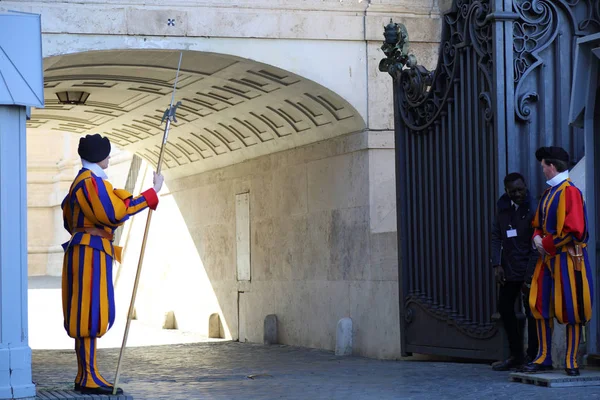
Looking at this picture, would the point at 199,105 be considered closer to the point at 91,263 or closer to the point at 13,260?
the point at 91,263

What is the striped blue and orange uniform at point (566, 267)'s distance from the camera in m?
8.88

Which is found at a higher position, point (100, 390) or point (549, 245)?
point (549, 245)

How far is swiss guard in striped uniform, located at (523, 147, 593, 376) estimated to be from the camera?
8.90 meters

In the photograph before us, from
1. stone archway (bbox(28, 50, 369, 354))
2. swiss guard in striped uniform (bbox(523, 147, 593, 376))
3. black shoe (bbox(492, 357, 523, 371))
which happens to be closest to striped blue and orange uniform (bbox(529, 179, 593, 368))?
swiss guard in striped uniform (bbox(523, 147, 593, 376))

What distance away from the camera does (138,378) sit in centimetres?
1118

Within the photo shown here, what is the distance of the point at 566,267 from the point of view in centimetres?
895

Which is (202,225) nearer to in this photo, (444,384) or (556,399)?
(444,384)

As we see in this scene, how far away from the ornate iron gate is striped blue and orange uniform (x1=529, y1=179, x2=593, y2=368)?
136 cm

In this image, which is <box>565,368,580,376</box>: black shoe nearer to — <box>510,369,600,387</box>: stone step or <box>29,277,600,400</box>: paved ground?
<box>510,369,600,387</box>: stone step

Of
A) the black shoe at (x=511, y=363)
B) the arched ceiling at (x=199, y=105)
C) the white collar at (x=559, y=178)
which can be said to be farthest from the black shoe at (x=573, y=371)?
the arched ceiling at (x=199, y=105)

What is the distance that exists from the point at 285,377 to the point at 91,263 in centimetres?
296

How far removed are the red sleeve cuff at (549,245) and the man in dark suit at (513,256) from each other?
633 mm

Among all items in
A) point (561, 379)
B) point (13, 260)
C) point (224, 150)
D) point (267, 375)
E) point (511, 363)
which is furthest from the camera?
point (224, 150)

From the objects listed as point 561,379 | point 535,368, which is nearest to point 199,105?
point 535,368
